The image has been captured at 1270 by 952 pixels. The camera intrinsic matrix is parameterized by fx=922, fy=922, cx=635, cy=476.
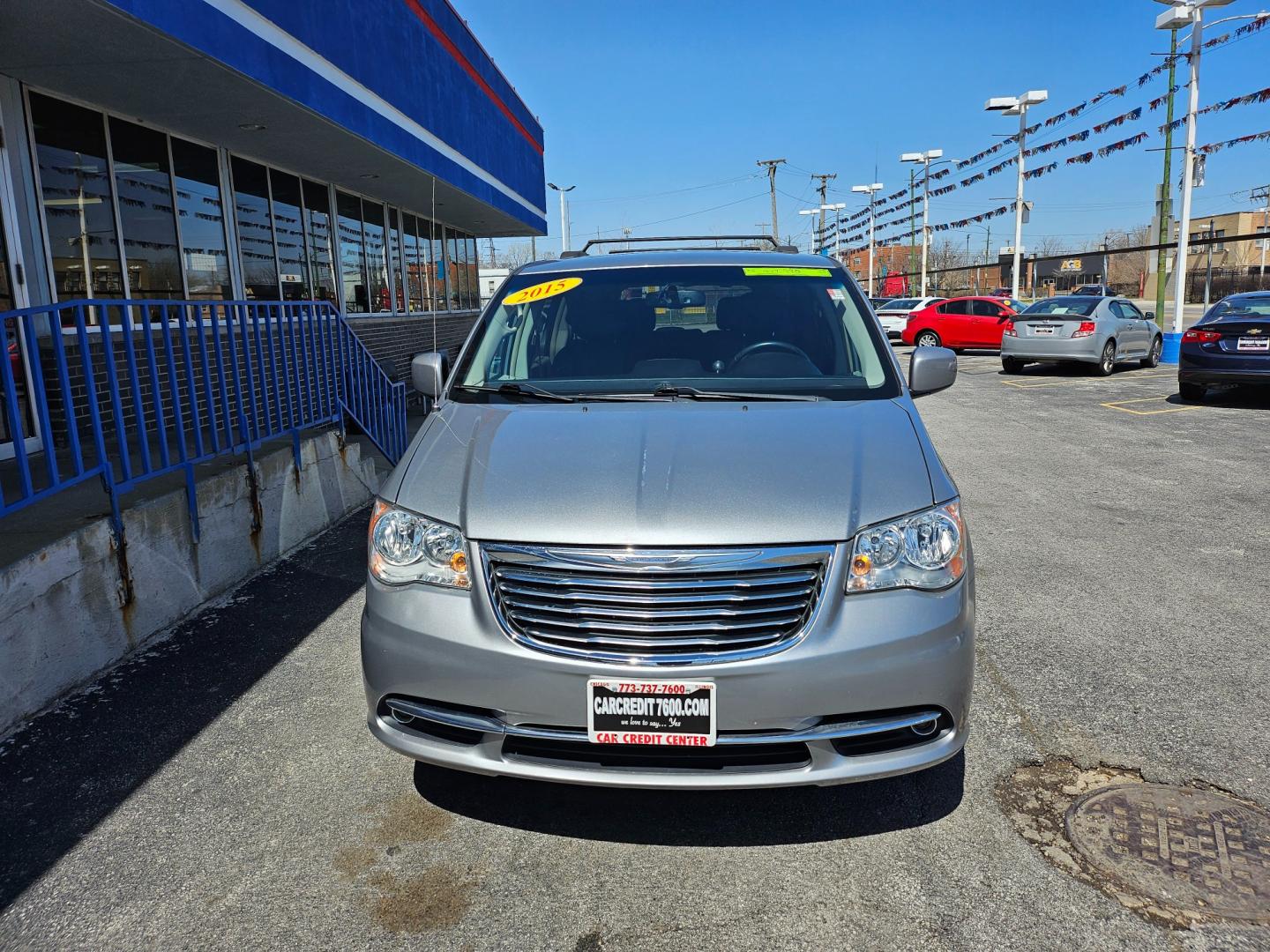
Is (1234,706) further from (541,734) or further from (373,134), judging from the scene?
(373,134)

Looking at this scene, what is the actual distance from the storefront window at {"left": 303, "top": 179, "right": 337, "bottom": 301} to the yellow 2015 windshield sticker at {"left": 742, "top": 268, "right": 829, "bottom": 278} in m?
10.5

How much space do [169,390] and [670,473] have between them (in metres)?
3.57

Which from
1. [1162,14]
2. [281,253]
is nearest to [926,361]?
[281,253]

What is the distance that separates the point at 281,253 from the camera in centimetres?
1212

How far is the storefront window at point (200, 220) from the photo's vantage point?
9562mm

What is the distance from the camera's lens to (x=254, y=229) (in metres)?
11.3

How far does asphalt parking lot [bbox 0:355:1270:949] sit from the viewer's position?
247 cm

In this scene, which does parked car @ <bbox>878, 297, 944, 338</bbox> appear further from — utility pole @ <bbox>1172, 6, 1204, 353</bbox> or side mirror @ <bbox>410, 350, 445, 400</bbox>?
side mirror @ <bbox>410, 350, 445, 400</bbox>

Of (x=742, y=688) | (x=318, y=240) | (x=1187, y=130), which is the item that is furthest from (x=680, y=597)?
(x=1187, y=130)

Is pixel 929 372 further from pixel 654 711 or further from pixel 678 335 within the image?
pixel 654 711

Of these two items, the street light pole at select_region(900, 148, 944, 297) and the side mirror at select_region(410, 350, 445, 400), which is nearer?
the side mirror at select_region(410, 350, 445, 400)

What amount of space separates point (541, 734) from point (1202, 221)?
10088cm

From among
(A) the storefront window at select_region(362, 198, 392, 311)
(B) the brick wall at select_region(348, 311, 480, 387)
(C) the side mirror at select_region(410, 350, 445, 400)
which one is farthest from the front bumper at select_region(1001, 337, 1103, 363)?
(C) the side mirror at select_region(410, 350, 445, 400)

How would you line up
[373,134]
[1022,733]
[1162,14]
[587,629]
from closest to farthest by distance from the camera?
[587,629] < [1022,733] < [373,134] < [1162,14]
